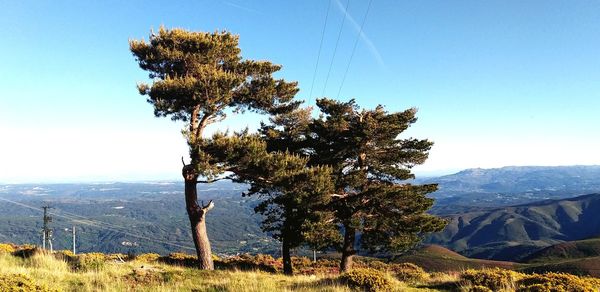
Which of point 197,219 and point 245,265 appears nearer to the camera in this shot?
point 197,219

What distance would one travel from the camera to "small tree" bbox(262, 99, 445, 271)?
2665 cm

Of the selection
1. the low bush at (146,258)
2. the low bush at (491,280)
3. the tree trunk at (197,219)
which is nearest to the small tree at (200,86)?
the tree trunk at (197,219)

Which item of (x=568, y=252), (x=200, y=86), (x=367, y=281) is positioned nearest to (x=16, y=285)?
(x=367, y=281)

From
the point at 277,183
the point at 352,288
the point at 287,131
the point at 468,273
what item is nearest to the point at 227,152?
the point at 277,183

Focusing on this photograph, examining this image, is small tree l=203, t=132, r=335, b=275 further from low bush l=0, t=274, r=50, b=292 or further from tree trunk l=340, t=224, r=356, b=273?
low bush l=0, t=274, r=50, b=292

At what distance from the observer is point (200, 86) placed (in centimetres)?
1967

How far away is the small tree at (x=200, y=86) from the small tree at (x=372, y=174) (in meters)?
5.09

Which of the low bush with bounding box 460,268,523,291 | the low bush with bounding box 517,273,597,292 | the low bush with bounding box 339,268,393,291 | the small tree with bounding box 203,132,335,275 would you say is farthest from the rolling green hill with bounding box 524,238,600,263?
the low bush with bounding box 339,268,393,291

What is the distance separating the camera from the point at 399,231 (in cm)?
2744

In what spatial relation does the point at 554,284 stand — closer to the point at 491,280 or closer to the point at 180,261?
the point at 491,280

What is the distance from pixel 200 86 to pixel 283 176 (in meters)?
5.98

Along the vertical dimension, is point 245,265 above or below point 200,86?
below

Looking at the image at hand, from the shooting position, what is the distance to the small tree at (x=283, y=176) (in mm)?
19281

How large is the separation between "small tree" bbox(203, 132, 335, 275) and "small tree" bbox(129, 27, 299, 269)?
107 centimetres
